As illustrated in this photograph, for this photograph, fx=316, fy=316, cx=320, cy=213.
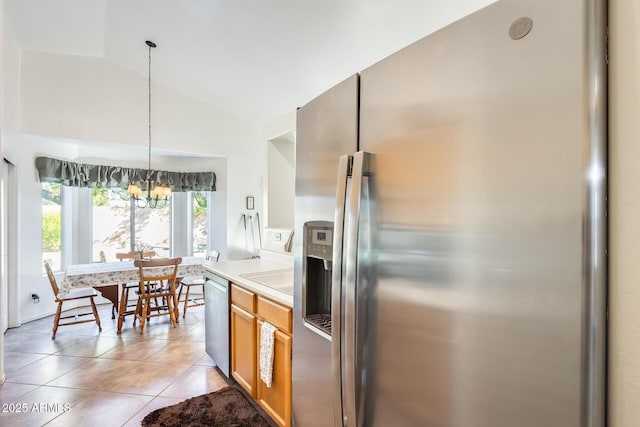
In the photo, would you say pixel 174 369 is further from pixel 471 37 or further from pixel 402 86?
pixel 471 37

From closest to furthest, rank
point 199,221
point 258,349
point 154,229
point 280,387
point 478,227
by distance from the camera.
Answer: point 478,227 → point 280,387 → point 258,349 → point 154,229 → point 199,221

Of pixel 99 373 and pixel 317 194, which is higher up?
pixel 317 194

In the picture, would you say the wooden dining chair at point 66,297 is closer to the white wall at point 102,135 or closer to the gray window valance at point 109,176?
the white wall at point 102,135

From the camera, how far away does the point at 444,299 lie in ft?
2.53

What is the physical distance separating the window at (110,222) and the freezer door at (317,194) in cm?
487

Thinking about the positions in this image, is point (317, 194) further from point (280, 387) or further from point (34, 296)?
point (34, 296)

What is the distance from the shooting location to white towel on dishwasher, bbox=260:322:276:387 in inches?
68.3

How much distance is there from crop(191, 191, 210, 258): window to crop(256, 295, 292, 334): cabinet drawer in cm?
402

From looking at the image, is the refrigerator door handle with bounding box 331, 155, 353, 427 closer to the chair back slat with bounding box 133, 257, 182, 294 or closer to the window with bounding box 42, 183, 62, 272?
the chair back slat with bounding box 133, 257, 182, 294

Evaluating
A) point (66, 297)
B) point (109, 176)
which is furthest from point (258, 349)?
point (109, 176)

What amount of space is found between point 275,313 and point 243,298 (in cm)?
45

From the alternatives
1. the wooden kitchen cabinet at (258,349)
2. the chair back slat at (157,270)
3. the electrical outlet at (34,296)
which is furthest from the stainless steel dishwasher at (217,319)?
the electrical outlet at (34,296)

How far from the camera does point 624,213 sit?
0.60 metres

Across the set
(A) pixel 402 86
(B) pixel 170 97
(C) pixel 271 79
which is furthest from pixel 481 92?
(B) pixel 170 97
